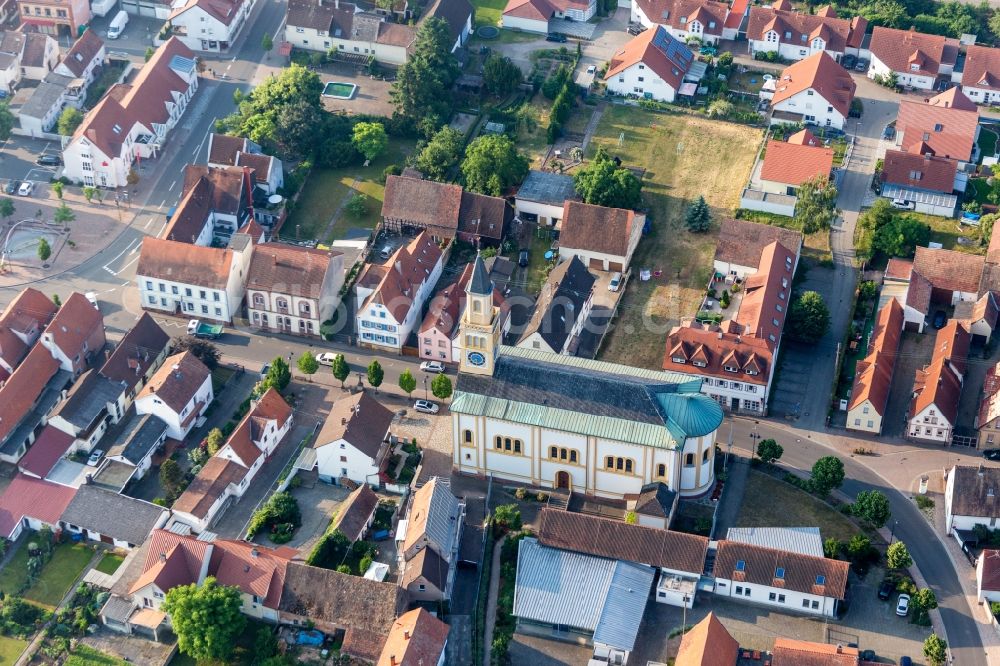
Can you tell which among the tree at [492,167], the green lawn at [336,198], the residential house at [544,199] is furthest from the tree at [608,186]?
the green lawn at [336,198]

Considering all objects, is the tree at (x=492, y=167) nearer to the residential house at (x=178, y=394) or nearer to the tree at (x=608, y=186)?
the tree at (x=608, y=186)

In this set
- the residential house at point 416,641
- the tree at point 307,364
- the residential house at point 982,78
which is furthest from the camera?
the residential house at point 982,78

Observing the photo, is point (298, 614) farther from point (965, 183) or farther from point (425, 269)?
point (965, 183)

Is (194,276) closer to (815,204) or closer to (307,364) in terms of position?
(307,364)

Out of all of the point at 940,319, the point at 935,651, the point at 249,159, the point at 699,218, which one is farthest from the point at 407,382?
the point at 940,319

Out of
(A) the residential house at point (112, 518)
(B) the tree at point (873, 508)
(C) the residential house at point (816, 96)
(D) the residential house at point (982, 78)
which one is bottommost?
(A) the residential house at point (112, 518)

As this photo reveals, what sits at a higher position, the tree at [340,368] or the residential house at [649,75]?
the residential house at [649,75]

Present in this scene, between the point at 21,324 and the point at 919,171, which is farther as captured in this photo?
the point at 919,171

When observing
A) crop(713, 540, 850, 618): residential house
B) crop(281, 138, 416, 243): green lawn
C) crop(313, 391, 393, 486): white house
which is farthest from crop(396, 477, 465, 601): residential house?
crop(281, 138, 416, 243): green lawn
